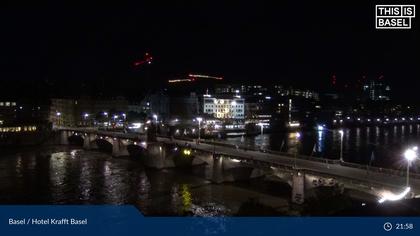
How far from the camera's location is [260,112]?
136000mm

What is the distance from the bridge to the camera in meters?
26.7

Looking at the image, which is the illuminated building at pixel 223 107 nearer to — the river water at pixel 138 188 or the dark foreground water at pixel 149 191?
the river water at pixel 138 188

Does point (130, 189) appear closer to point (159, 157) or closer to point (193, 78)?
point (159, 157)

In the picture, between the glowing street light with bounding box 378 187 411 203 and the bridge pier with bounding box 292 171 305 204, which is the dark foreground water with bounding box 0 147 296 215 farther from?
the glowing street light with bounding box 378 187 411 203

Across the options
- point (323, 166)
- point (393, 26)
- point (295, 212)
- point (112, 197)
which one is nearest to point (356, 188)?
point (295, 212)

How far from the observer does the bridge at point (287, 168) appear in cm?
2666

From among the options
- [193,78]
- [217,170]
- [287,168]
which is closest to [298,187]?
[287,168]

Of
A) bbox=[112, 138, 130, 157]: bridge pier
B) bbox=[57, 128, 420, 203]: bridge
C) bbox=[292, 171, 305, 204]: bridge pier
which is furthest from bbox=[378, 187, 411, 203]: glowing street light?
bbox=[112, 138, 130, 157]: bridge pier

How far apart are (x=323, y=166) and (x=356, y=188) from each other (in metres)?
6.65

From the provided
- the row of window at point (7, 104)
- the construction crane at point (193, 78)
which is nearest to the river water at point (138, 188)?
the row of window at point (7, 104)

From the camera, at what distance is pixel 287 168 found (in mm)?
31984

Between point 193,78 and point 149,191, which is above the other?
point 193,78

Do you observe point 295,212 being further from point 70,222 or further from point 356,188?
point 70,222

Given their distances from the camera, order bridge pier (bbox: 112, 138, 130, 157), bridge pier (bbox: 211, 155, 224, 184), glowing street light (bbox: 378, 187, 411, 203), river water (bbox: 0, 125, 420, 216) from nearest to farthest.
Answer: glowing street light (bbox: 378, 187, 411, 203)
river water (bbox: 0, 125, 420, 216)
bridge pier (bbox: 211, 155, 224, 184)
bridge pier (bbox: 112, 138, 130, 157)
